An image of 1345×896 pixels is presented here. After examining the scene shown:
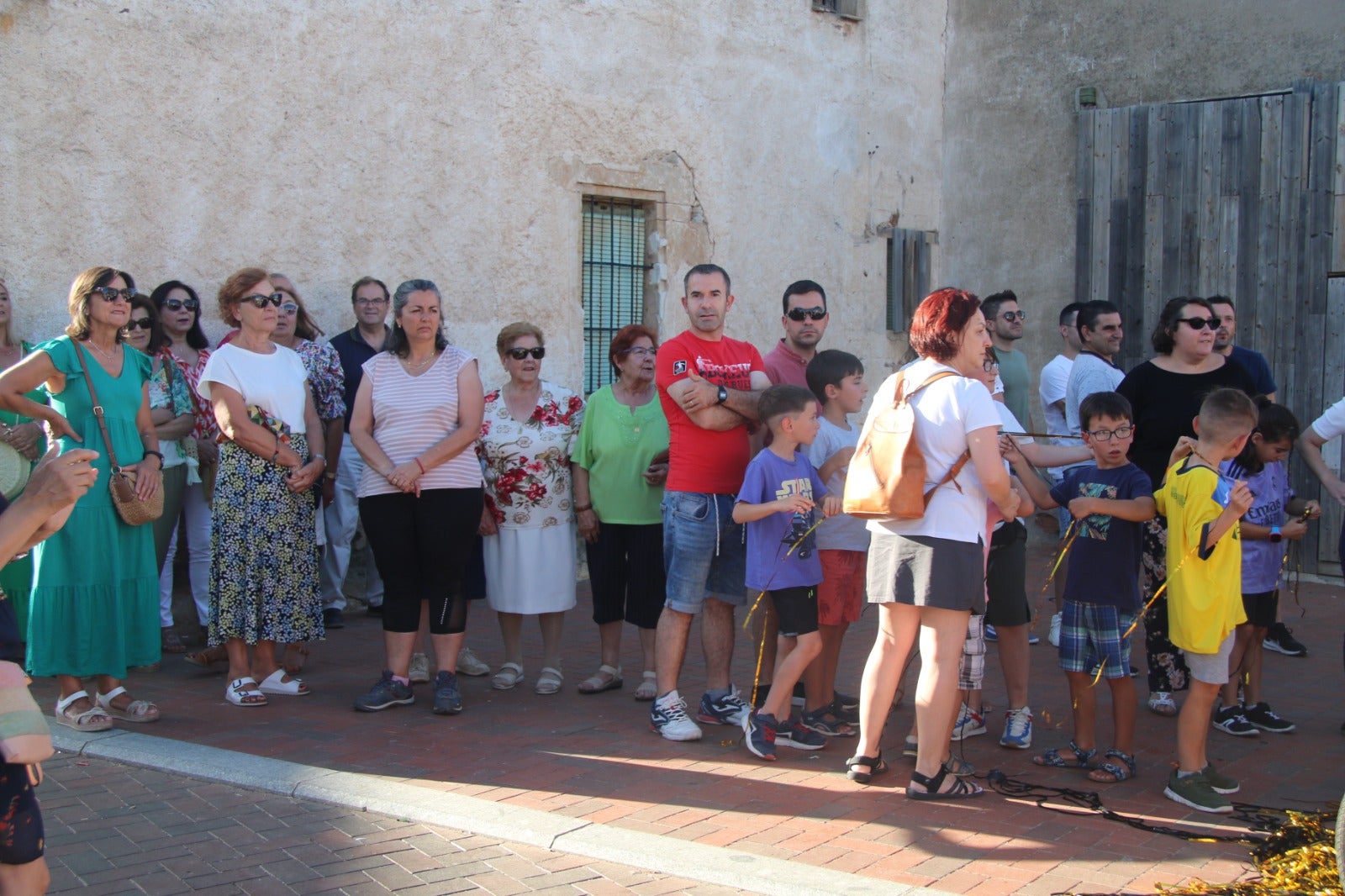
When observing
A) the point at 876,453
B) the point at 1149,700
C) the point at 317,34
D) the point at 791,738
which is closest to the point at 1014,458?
the point at 876,453

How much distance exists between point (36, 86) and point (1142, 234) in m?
8.40

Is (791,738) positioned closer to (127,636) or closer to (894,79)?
(127,636)

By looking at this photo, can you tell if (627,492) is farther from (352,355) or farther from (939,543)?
(352,355)

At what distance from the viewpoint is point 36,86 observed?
7.57 meters

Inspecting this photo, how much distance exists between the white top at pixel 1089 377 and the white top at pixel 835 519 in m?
2.21

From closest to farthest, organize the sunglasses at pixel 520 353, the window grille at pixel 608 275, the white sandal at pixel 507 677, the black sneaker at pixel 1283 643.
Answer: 1. the sunglasses at pixel 520 353
2. the white sandal at pixel 507 677
3. the black sneaker at pixel 1283 643
4. the window grille at pixel 608 275

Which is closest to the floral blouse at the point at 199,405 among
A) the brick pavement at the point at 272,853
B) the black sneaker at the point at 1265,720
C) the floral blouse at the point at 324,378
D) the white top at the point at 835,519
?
the floral blouse at the point at 324,378

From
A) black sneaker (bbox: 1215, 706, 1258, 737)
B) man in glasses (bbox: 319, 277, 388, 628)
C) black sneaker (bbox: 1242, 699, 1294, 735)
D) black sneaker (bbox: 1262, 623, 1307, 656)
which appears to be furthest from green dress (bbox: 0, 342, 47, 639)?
black sneaker (bbox: 1262, 623, 1307, 656)

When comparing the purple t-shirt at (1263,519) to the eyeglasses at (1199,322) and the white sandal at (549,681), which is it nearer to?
the eyeglasses at (1199,322)

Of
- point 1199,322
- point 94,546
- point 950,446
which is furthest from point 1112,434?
point 94,546

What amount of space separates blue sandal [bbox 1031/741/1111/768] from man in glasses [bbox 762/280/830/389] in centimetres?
194

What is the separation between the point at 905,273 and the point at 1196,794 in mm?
8261

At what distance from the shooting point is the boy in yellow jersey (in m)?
4.84

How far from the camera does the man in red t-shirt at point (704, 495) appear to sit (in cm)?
580
